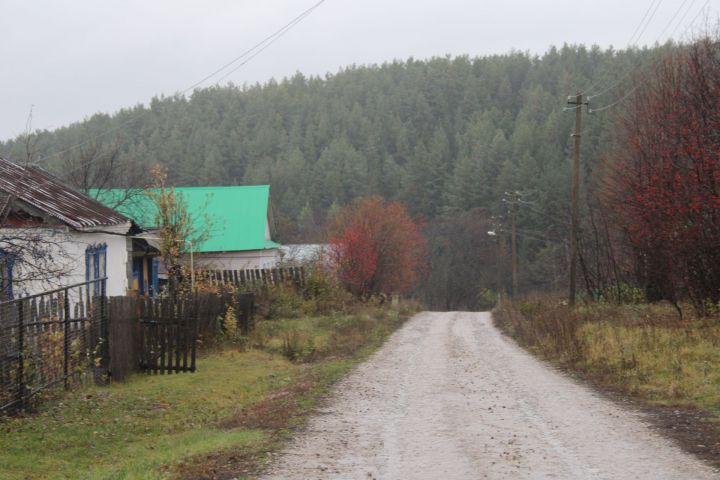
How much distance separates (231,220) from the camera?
137 ft

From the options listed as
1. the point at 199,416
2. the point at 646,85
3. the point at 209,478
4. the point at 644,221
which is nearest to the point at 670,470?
the point at 209,478

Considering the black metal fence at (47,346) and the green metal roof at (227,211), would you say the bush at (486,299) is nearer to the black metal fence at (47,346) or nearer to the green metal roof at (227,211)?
the green metal roof at (227,211)

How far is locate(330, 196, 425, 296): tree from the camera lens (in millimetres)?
41500

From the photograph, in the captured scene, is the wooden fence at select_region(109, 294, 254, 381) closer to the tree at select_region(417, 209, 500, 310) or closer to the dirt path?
the dirt path

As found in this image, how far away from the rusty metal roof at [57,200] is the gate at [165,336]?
336 cm

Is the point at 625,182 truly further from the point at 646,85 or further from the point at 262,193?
the point at 262,193

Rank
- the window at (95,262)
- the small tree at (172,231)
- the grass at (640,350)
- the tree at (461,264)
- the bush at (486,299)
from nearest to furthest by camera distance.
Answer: the grass at (640,350)
the window at (95,262)
the small tree at (172,231)
the bush at (486,299)
the tree at (461,264)

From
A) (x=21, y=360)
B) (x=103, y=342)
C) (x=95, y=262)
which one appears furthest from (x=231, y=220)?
(x=21, y=360)

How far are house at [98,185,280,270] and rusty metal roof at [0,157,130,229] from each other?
48.6 ft

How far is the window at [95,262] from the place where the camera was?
20250 millimetres

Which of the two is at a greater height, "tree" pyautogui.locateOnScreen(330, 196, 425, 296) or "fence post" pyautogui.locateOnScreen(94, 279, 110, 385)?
"tree" pyautogui.locateOnScreen(330, 196, 425, 296)

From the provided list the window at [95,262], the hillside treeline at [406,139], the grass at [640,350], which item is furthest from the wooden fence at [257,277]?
the hillside treeline at [406,139]

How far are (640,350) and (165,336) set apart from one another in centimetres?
960

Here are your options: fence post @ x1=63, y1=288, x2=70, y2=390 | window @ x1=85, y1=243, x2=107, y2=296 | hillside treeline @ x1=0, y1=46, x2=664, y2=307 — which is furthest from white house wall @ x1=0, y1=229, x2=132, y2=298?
hillside treeline @ x1=0, y1=46, x2=664, y2=307
